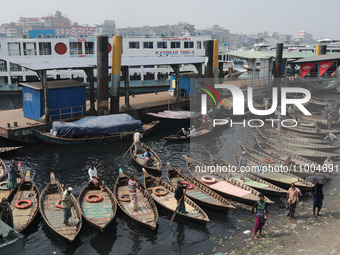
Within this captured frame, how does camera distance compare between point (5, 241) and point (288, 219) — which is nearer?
point (5, 241)

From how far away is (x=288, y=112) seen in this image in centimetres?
3919

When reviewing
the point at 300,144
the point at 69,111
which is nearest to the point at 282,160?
the point at 300,144

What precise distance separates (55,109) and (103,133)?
17.7 feet

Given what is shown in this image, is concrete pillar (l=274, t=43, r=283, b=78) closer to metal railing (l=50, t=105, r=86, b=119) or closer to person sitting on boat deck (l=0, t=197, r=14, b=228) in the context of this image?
metal railing (l=50, t=105, r=86, b=119)

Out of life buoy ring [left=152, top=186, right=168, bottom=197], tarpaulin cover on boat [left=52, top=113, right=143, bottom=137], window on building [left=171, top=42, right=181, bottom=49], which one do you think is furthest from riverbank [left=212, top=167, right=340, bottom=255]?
window on building [left=171, top=42, right=181, bottom=49]

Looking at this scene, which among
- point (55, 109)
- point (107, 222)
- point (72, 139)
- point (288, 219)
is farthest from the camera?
point (55, 109)

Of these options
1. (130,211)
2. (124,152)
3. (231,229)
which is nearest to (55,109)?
(124,152)

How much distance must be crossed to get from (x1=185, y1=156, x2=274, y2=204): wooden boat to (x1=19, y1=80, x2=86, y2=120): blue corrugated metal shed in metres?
15.8

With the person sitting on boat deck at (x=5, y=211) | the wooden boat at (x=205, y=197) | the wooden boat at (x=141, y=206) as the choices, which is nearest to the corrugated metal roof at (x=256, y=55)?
the wooden boat at (x=205, y=197)

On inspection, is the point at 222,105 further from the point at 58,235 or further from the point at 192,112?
the point at 58,235

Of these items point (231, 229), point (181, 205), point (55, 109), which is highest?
point (55, 109)

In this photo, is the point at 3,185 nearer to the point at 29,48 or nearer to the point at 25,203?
the point at 25,203

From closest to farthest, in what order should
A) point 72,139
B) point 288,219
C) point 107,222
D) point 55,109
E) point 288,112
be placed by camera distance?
point 107,222 < point 288,219 < point 72,139 < point 55,109 < point 288,112

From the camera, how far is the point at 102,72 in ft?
119
